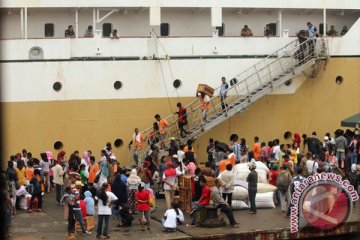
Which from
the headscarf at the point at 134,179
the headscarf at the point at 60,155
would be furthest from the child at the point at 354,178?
the headscarf at the point at 60,155

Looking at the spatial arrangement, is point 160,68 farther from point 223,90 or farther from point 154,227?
point 154,227

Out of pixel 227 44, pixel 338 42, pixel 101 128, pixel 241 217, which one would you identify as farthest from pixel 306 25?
pixel 241 217

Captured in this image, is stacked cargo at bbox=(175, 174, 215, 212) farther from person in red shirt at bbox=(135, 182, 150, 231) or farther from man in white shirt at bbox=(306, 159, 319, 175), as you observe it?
man in white shirt at bbox=(306, 159, 319, 175)

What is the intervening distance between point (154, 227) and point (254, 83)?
916 cm

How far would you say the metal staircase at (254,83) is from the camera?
2591 centimetres

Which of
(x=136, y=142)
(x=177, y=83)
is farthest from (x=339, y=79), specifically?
(x=136, y=142)

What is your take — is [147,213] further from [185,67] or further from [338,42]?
[338,42]

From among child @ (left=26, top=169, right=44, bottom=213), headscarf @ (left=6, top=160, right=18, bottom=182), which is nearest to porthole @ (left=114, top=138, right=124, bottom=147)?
child @ (left=26, top=169, right=44, bottom=213)

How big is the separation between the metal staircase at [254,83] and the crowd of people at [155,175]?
799 millimetres

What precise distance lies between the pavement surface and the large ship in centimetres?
458

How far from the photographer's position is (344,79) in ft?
92.9

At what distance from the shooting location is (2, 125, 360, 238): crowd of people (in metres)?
18.9

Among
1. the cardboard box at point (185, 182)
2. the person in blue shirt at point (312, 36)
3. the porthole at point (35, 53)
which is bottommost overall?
the cardboard box at point (185, 182)

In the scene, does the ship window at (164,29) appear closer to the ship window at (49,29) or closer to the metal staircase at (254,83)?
the metal staircase at (254,83)
